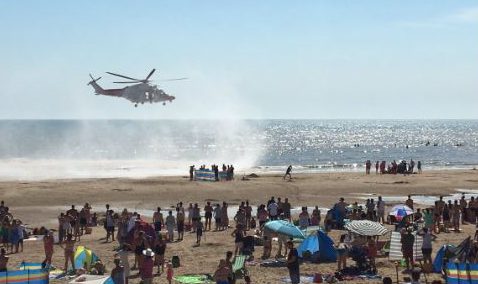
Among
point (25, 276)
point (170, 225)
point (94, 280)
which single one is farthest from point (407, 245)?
point (25, 276)

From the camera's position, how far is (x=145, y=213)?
32.2m

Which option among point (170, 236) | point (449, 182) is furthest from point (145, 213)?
point (449, 182)

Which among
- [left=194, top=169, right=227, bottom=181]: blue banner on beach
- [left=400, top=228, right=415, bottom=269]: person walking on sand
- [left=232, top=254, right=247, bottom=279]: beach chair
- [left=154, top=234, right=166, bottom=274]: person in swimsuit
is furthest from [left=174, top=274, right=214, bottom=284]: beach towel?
[left=194, top=169, right=227, bottom=181]: blue banner on beach

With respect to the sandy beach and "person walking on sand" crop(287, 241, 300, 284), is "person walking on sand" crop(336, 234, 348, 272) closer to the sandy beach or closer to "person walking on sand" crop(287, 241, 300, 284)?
the sandy beach

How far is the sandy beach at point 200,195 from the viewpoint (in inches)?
865

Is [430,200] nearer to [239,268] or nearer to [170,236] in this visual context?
[170,236]

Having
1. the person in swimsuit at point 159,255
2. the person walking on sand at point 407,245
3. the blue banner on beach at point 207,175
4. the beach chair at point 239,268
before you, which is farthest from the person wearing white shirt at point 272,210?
the blue banner on beach at point 207,175

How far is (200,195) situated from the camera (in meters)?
39.0

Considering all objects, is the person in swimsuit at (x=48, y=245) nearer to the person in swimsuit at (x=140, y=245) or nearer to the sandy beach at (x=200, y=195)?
the sandy beach at (x=200, y=195)

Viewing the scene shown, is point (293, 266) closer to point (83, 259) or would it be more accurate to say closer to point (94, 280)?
point (94, 280)

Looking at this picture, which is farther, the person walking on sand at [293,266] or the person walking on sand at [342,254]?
the person walking on sand at [342,254]

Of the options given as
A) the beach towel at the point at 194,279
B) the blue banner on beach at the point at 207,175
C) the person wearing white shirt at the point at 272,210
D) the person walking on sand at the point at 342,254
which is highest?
the blue banner on beach at the point at 207,175

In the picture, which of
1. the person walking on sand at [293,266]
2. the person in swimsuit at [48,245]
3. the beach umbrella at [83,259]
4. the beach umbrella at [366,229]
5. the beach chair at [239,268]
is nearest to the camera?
the person walking on sand at [293,266]

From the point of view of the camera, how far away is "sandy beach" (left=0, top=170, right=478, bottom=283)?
72.1 ft
